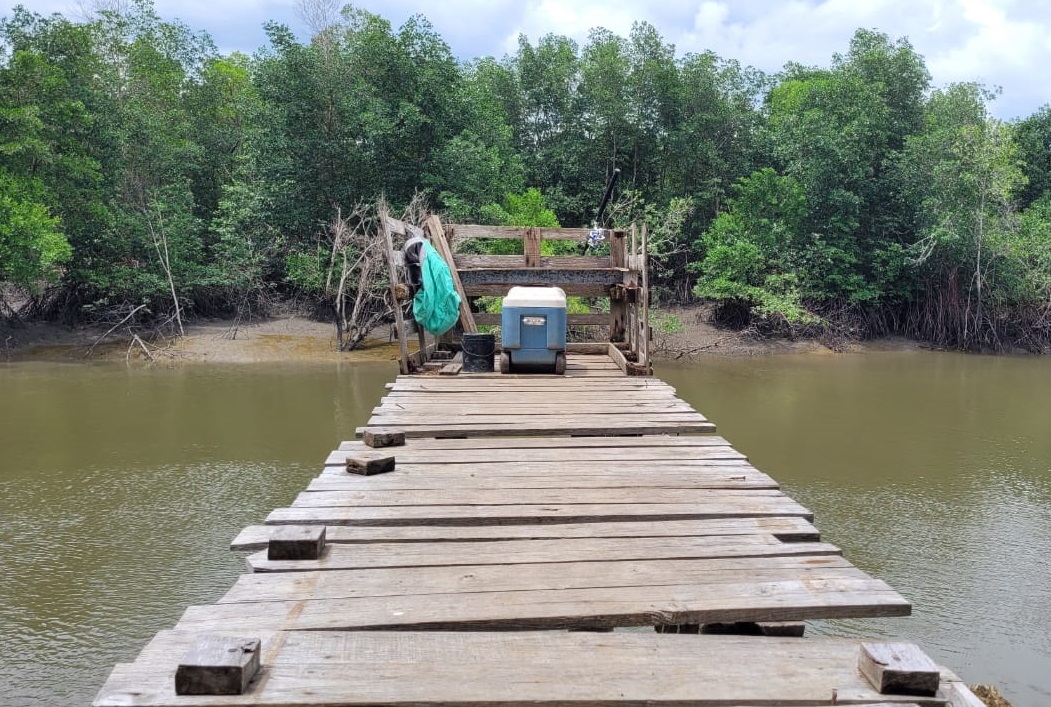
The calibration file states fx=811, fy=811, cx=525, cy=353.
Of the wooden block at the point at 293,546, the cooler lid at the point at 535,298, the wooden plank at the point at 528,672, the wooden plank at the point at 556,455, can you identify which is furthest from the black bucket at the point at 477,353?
the wooden plank at the point at 528,672

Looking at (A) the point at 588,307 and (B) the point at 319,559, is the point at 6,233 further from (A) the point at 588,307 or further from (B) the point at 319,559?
(B) the point at 319,559

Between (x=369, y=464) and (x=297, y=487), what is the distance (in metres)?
4.91

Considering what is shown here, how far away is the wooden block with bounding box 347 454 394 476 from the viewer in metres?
3.95

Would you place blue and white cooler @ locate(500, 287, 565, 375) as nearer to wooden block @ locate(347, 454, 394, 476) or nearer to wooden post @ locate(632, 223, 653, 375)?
wooden post @ locate(632, 223, 653, 375)

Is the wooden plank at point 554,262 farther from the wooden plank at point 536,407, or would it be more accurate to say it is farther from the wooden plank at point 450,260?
the wooden plank at point 536,407

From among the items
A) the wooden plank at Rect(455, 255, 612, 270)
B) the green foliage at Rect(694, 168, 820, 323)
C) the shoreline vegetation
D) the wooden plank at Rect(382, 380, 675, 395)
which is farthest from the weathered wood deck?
the green foliage at Rect(694, 168, 820, 323)

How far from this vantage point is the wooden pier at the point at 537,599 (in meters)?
2.05

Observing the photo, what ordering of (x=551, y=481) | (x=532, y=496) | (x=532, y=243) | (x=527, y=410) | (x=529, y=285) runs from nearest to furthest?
(x=532, y=496), (x=551, y=481), (x=527, y=410), (x=529, y=285), (x=532, y=243)

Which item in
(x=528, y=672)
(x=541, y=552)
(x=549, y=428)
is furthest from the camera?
(x=549, y=428)

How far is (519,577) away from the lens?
2.73 meters

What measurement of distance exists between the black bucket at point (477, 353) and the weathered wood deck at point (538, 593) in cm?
302

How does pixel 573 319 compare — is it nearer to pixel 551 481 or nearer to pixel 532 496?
pixel 551 481

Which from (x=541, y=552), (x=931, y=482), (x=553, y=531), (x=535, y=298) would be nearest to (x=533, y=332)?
(x=535, y=298)

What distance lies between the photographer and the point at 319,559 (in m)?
2.88
